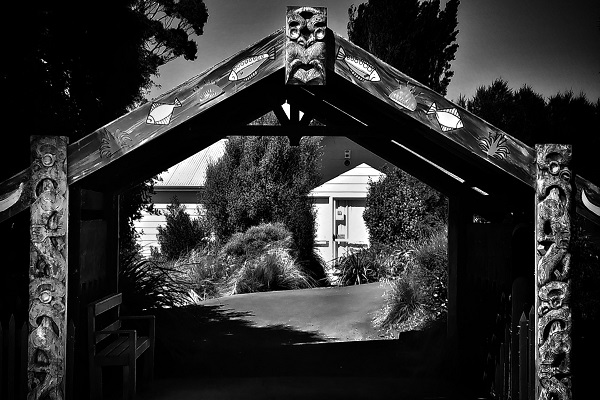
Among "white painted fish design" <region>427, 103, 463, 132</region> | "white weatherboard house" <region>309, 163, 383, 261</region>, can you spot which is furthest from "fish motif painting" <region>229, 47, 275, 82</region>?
"white weatherboard house" <region>309, 163, 383, 261</region>

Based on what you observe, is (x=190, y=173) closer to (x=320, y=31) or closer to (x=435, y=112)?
(x=320, y=31)

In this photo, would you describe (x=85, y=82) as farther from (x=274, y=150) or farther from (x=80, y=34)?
(x=274, y=150)

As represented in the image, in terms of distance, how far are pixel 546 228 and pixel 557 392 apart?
1.28m

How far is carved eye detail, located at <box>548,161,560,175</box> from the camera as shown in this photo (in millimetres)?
5621

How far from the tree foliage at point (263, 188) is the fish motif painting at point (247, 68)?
1391cm

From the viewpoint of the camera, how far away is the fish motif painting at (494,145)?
570cm

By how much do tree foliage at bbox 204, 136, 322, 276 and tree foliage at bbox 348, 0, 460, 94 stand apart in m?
4.68

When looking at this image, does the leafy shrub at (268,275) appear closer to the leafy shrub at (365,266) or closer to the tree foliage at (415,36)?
the leafy shrub at (365,266)

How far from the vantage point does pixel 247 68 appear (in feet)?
18.9

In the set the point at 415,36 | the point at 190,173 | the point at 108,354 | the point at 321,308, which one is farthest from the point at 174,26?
the point at 108,354

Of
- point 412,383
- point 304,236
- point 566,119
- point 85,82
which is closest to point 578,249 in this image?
point 566,119

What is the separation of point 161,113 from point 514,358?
145 inches

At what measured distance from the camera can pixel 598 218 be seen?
5.73 m

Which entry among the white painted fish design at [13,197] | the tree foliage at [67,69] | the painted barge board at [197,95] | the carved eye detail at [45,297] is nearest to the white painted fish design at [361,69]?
the painted barge board at [197,95]
